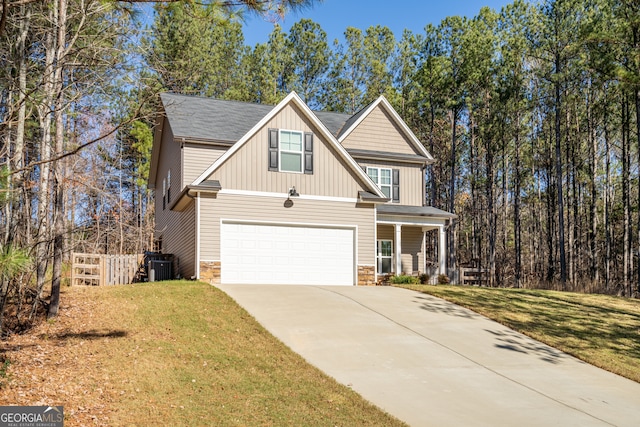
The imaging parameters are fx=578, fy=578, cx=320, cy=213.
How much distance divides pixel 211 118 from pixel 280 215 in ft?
19.0

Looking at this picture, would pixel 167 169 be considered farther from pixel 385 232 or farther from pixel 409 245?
pixel 409 245

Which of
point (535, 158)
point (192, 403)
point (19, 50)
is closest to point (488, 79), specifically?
point (535, 158)

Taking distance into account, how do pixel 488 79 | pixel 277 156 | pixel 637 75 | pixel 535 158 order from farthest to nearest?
pixel 535 158, pixel 488 79, pixel 277 156, pixel 637 75

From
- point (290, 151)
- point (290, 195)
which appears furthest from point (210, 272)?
point (290, 151)

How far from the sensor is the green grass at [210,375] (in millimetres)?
7621

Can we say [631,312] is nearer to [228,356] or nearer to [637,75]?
[637,75]

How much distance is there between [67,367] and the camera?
930 centimetres

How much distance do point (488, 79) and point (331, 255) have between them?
65.7 ft

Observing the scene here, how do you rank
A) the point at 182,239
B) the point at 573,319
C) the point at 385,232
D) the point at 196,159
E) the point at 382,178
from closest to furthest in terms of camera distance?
the point at 573,319
the point at 182,239
the point at 196,159
the point at 385,232
the point at 382,178

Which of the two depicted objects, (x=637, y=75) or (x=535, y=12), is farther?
(x=535, y=12)

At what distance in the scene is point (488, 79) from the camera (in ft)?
113

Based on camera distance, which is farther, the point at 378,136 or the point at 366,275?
the point at 378,136

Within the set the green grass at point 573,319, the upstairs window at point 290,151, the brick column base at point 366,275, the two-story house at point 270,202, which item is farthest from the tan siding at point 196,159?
the green grass at point 573,319

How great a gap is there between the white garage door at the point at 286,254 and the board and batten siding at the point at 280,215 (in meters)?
0.26
